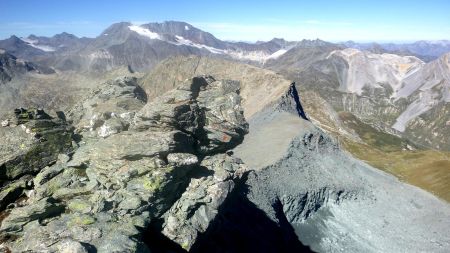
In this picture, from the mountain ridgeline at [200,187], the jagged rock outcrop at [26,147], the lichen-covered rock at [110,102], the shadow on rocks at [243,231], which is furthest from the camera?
the lichen-covered rock at [110,102]

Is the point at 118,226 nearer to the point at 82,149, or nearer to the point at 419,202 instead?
the point at 82,149

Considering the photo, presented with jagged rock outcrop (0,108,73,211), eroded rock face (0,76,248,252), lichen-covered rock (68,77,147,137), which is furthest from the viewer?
lichen-covered rock (68,77,147,137)

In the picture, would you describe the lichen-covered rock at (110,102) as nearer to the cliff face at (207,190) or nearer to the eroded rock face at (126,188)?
the cliff face at (207,190)

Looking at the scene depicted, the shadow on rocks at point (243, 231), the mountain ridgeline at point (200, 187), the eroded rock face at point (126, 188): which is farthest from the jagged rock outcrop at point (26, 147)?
the shadow on rocks at point (243, 231)

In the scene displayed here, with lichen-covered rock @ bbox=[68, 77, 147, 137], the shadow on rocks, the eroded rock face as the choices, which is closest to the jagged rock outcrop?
the eroded rock face

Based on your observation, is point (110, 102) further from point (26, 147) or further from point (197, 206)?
point (197, 206)

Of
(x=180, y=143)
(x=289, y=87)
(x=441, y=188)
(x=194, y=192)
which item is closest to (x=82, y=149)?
(x=180, y=143)

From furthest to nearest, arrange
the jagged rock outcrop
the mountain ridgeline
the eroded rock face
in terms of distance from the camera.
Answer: the jagged rock outcrop < the mountain ridgeline < the eroded rock face

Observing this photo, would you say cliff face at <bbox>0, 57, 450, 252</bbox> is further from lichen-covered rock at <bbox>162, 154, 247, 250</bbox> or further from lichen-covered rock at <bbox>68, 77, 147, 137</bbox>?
lichen-covered rock at <bbox>68, 77, 147, 137</bbox>

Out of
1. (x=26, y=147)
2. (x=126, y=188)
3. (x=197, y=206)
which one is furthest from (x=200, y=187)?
(x=26, y=147)
